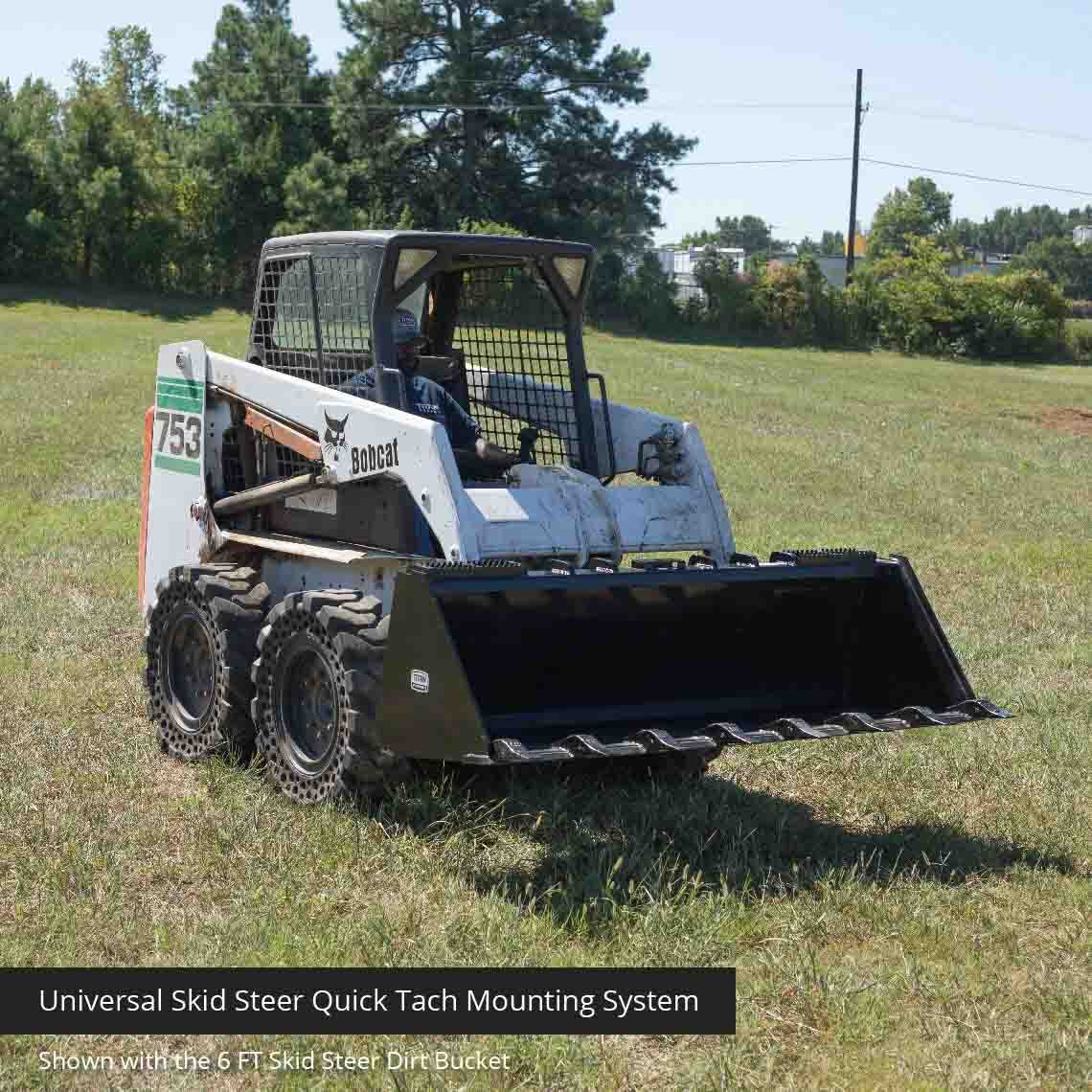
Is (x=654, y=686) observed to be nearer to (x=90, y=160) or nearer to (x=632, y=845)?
(x=632, y=845)

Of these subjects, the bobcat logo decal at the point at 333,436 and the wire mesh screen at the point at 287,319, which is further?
the wire mesh screen at the point at 287,319

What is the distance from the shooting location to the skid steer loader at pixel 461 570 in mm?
6781

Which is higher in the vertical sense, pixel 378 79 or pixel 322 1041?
pixel 378 79

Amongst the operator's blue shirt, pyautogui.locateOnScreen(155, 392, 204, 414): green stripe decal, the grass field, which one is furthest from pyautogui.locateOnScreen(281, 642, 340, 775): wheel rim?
pyautogui.locateOnScreen(155, 392, 204, 414): green stripe decal

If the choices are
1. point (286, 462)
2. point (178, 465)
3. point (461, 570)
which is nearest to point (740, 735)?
point (461, 570)

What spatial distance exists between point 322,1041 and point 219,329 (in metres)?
40.4

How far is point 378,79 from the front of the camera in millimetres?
56844

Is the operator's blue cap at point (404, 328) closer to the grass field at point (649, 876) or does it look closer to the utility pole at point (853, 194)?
the grass field at point (649, 876)

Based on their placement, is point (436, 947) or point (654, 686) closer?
point (436, 947)

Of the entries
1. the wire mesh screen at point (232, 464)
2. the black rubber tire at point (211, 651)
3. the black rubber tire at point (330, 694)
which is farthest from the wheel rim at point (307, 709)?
the wire mesh screen at point (232, 464)

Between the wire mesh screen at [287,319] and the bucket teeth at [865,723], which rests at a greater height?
the wire mesh screen at [287,319]

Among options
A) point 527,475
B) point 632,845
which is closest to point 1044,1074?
point 632,845

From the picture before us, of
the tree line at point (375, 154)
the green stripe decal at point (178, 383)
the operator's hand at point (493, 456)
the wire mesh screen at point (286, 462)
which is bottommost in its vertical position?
the wire mesh screen at point (286, 462)

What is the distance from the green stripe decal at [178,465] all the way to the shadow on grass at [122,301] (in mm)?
41542
